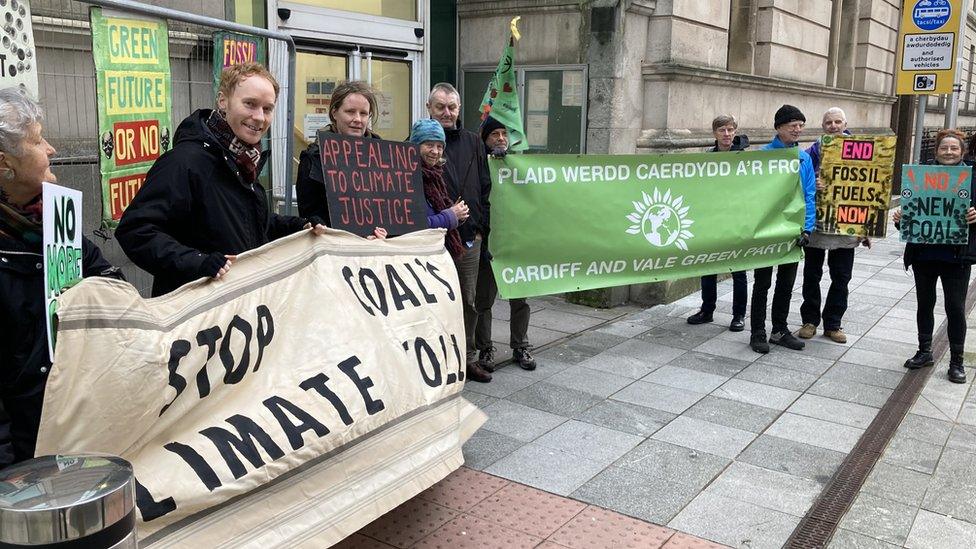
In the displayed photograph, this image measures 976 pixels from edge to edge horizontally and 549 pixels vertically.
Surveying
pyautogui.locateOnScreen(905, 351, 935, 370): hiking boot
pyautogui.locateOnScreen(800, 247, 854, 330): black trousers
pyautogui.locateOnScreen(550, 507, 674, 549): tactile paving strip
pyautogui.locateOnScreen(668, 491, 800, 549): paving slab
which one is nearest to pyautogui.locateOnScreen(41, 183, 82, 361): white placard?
pyautogui.locateOnScreen(550, 507, 674, 549): tactile paving strip

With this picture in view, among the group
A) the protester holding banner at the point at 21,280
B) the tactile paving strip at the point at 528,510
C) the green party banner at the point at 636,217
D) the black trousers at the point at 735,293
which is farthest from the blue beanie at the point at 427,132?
the black trousers at the point at 735,293

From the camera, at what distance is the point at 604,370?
636cm

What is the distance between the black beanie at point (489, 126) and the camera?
6062 mm

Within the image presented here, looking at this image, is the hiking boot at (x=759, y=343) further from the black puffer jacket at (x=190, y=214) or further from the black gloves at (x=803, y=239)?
the black puffer jacket at (x=190, y=214)

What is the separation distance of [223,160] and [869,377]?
5.27 m

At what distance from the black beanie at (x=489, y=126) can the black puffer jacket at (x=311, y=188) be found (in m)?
1.71

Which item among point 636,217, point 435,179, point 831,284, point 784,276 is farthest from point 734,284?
point 435,179

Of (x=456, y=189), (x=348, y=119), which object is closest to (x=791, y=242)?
(x=456, y=189)

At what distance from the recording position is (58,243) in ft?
8.05

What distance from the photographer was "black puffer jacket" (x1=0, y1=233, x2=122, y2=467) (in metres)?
2.42

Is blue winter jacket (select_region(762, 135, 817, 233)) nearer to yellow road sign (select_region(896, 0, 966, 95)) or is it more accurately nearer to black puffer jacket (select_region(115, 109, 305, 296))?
yellow road sign (select_region(896, 0, 966, 95))

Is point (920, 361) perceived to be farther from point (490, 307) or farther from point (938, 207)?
point (490, 307)

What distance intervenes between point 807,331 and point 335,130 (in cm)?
496

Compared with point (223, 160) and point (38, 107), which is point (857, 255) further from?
point (38, 107)
